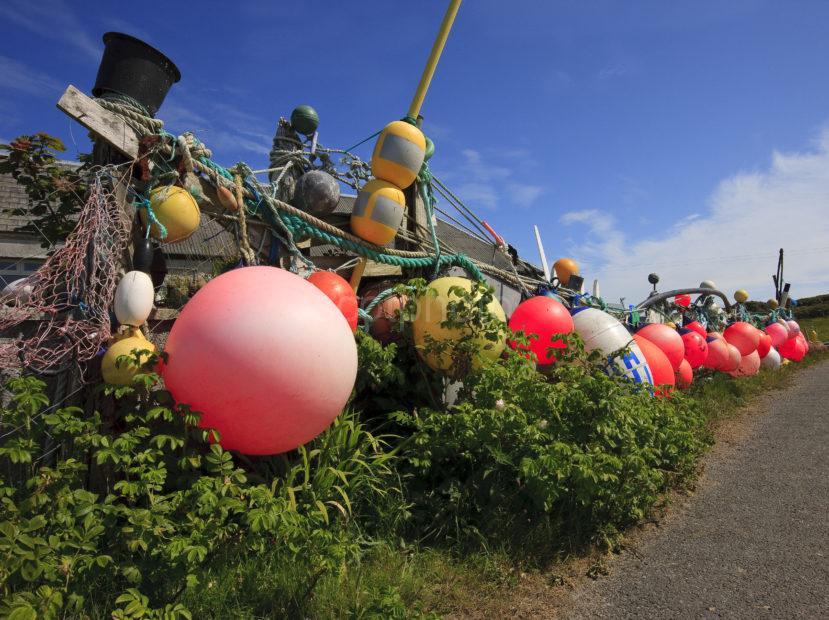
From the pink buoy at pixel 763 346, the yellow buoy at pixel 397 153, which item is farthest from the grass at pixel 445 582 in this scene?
the pink buoy at pixel 763 346

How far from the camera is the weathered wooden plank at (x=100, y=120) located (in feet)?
9.25

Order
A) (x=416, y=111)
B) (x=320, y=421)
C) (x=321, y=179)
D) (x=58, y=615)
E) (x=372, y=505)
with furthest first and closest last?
(x=416, y=111), (x=321, y=179), (x=372, y=505), (x=320, y=421), (x=58, y=615)

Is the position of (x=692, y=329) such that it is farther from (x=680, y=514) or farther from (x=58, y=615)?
(x=58, y=615)

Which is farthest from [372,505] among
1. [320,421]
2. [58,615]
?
[58,615]

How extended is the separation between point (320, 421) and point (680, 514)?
291 cm

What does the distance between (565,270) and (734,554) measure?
14.9 feet

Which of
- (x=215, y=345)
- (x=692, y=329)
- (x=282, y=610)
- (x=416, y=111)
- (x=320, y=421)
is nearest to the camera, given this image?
(x=282, y=610)

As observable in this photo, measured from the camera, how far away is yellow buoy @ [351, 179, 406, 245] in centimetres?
430

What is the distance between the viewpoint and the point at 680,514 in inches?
158

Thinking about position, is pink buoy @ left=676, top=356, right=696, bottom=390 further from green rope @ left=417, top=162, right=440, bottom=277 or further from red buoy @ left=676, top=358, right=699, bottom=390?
green rope @ left=417, top=162, right=440, bottom=277

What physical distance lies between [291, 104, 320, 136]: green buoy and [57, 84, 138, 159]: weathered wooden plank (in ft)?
6.19

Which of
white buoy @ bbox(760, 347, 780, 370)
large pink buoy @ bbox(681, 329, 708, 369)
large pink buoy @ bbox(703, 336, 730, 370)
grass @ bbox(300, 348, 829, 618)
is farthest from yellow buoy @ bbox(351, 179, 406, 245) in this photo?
white buoy @ bbox(760, 347, 780, 370)

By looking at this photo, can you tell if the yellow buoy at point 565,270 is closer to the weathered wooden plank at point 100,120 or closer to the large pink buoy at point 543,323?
the large pink buoy at point 543,323

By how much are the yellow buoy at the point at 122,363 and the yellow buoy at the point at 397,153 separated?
232cm
